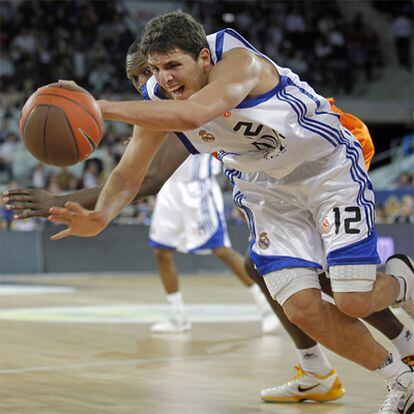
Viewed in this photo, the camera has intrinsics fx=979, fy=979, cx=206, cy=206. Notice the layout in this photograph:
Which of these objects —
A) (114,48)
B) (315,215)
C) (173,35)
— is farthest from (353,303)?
(114,48)

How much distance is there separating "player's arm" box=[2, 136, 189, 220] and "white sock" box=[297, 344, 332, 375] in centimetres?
122

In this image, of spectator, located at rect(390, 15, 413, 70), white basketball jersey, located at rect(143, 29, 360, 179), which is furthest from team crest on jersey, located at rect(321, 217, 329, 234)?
spectator, located at rect(390, 15, 413, 70)

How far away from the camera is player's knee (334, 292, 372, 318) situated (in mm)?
4418

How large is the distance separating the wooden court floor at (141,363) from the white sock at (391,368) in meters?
0.29

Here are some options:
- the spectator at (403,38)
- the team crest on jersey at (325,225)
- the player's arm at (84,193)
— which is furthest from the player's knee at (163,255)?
the spectator at (403,38)

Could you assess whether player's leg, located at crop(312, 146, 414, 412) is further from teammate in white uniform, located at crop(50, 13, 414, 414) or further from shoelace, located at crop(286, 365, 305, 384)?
shoelace, located at crop(286, 365, 305, 384)

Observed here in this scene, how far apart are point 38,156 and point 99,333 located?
4396mm

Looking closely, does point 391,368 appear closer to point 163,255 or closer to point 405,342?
point 405,342

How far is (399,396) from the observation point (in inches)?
177

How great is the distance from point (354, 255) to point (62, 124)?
1.53 m

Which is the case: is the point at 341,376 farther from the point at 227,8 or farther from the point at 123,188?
the point at 227,8

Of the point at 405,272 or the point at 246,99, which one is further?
the point at 405,272

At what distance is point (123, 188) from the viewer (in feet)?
14.8

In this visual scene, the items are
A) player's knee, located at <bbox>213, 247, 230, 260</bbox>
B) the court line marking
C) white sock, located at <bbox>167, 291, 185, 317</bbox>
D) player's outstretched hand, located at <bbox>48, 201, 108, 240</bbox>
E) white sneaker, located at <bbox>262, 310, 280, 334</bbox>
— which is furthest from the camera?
player's knee, located at <bbox>213, 247, 230, 260</bbox>
